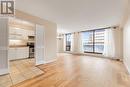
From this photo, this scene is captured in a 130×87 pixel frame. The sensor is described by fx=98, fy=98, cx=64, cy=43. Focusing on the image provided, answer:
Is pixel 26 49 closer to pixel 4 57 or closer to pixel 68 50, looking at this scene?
pixel 4 57

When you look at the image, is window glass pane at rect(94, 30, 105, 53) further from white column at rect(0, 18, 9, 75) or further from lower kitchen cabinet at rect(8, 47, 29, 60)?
white column at rect(0, 18, 9, 75)

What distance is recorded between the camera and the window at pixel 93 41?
8000 millimetres

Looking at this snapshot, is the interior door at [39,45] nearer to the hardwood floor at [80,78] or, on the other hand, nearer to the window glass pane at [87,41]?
the hardwood floor at [80,78]

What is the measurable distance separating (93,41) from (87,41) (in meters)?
0.66

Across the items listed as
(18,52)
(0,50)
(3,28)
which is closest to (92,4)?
(3,28)

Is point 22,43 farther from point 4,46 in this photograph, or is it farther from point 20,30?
point 4,46

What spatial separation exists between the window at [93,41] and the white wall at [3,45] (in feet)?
22.0

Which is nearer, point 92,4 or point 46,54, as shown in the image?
point 92,4

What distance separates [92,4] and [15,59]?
558 cm

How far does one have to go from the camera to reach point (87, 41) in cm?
908

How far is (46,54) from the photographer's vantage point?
212 inches

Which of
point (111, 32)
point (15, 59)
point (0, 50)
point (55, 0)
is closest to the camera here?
point (55, 0)

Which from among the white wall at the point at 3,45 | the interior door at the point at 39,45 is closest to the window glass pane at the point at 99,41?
the interior door at the point at 39,45

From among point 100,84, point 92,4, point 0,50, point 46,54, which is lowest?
point 100,84
